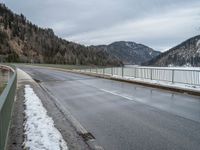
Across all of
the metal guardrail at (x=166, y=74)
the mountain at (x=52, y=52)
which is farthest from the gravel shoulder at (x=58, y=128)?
the mountain at (x=52, y=52)

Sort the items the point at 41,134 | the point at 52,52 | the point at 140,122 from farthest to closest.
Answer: the point at 52,52 < the point at 140,122 < the point at 41,134

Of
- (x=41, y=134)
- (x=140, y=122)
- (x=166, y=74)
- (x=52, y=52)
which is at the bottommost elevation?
(x=140, y=122)

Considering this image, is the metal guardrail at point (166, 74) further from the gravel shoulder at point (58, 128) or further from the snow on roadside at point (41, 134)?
the snow on roadside at point (41, 134)

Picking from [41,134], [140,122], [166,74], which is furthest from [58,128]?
[166,74]

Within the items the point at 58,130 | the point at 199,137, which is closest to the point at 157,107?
the point at 199,137

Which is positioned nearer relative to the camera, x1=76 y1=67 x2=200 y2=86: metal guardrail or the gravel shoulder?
the gravel shoulder

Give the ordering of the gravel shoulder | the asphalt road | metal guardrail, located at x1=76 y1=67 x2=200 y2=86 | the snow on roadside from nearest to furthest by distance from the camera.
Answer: the snow on roadside < the gravel shoulder < the asphalt road < metal guardrail, located at x1=76 y1=67 x2=200 y2=86

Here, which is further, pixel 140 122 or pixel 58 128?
pixel 140 122

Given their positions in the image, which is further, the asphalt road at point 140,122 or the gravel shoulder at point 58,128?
the asphalt road at point 140,122

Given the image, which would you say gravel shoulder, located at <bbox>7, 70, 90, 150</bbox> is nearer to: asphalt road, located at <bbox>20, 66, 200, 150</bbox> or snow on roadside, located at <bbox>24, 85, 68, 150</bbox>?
snow on roadside, located at <bbox>24, 85, 68, 150</bbox>

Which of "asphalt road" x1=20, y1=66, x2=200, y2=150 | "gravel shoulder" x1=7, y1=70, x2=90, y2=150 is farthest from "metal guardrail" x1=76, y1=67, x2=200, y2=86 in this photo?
"gravel shoulder" x1=7, y1=70, x2=90, y2=150

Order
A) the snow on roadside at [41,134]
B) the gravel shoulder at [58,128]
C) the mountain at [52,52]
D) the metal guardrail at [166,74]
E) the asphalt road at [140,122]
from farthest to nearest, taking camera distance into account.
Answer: the mountain at [52,52] < the metal guardrail at [166,74] < the asphalt road at [140,122] < the gravel shoulder at [58,128] < the snow on roadside at [41,134]

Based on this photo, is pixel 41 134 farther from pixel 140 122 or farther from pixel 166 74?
pixel 166 74

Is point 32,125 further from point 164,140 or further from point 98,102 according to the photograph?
point 98,102
